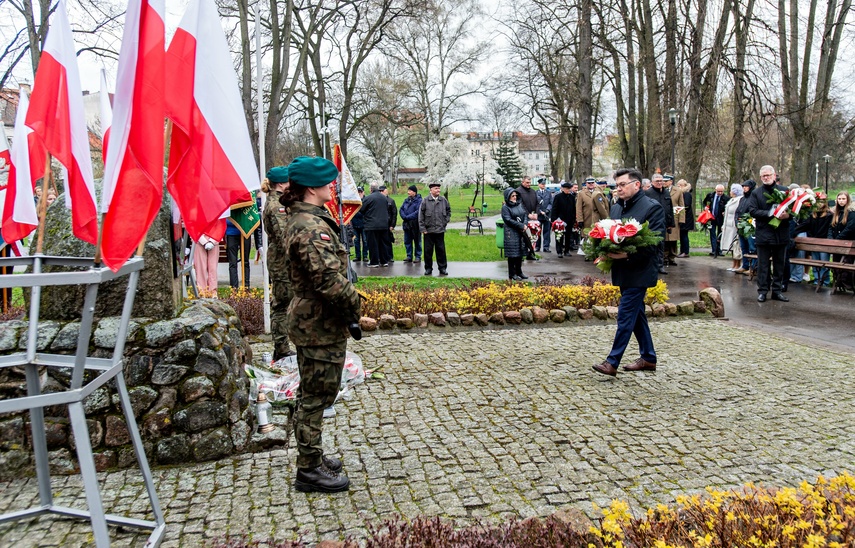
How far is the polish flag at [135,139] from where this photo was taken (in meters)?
3.06

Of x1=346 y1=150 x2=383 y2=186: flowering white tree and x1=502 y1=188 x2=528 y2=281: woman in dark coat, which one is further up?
x1=346 y1=150 x2=383 y2=186: flowering white tree

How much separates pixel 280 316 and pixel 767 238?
322 inches

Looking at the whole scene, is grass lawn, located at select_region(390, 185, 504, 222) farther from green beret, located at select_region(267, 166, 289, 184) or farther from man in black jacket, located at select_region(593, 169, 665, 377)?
green beret, located at select_region(267, 166, 289, 184)

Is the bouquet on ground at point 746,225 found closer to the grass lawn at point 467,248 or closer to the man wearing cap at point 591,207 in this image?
the man wearing cap at point 591,207

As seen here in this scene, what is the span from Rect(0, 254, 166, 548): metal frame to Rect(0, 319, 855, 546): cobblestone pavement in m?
0.15

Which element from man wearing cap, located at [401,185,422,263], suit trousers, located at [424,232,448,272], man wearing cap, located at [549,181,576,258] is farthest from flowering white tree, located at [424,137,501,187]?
Result: suit trousers, located at [424,232,448,272]

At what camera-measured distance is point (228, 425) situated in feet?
15.3

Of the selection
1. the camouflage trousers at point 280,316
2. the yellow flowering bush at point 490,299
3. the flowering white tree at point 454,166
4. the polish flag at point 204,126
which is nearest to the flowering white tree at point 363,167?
the flowering white tree at point 454,166

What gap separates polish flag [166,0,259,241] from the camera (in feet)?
12.3

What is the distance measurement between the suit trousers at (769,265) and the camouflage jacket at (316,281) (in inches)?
363

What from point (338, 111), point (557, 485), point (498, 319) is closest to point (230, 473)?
point (557, 485)

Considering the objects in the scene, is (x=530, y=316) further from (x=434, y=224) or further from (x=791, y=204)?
(x=434, y=224)

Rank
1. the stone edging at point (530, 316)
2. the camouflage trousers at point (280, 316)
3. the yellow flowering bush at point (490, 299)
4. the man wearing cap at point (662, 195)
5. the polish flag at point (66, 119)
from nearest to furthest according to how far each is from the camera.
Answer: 1. the polish flag at point (66, 119)
2. the camouflage trousers at point (280, 316)
3. the stone edging at point (530, 316)
4. the yellow flowering bush at point (490, 299)
5. the man wearing cap at point (662, 195)

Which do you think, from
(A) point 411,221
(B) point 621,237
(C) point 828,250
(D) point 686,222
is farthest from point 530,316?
(D) point 686,222
